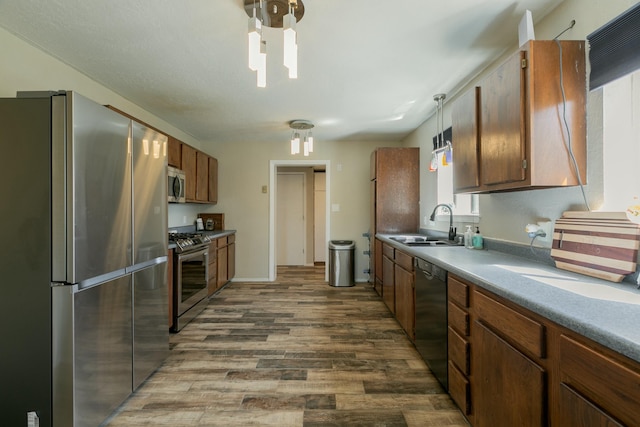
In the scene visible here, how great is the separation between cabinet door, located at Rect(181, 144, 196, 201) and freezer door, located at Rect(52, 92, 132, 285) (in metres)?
1.94

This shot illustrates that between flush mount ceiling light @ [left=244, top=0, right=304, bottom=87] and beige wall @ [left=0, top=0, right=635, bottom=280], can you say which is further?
beige wall @ [left=0, top=0, right=635, bottom=280]

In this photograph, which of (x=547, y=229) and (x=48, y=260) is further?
(x=547, y=229)

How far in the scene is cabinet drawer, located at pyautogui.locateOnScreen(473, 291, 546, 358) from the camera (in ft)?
3.33

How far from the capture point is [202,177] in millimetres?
4180

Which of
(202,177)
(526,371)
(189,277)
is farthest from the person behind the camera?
(202,177)

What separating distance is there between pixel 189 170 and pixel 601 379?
4.05 m

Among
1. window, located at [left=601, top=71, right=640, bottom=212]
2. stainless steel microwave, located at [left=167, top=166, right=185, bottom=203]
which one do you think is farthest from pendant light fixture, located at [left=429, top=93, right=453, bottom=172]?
stainless steel microwave, located at [left=167, top=166, right=185, bottom=203]

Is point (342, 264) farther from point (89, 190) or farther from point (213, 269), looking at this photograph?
point (89, 190)

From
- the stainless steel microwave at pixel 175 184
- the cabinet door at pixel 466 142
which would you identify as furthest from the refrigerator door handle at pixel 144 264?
the cabinet door at pixel 466 142

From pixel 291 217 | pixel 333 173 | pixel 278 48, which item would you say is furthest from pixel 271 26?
pixel 291 217

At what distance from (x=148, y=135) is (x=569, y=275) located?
8.74 feet

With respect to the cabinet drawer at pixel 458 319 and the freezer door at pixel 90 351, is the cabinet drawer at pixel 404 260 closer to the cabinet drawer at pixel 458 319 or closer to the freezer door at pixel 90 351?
the cabinet drawer at pixel 458 319

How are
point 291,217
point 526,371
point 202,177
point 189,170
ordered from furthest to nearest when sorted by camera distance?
point 291,217, point 202,177, point 189,170, point 526,371

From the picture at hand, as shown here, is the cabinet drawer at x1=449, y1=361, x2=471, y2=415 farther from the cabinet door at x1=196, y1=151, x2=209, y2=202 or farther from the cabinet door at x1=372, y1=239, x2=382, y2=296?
the cabinet door at x1=196, y1=151, x2=209, y2=202
